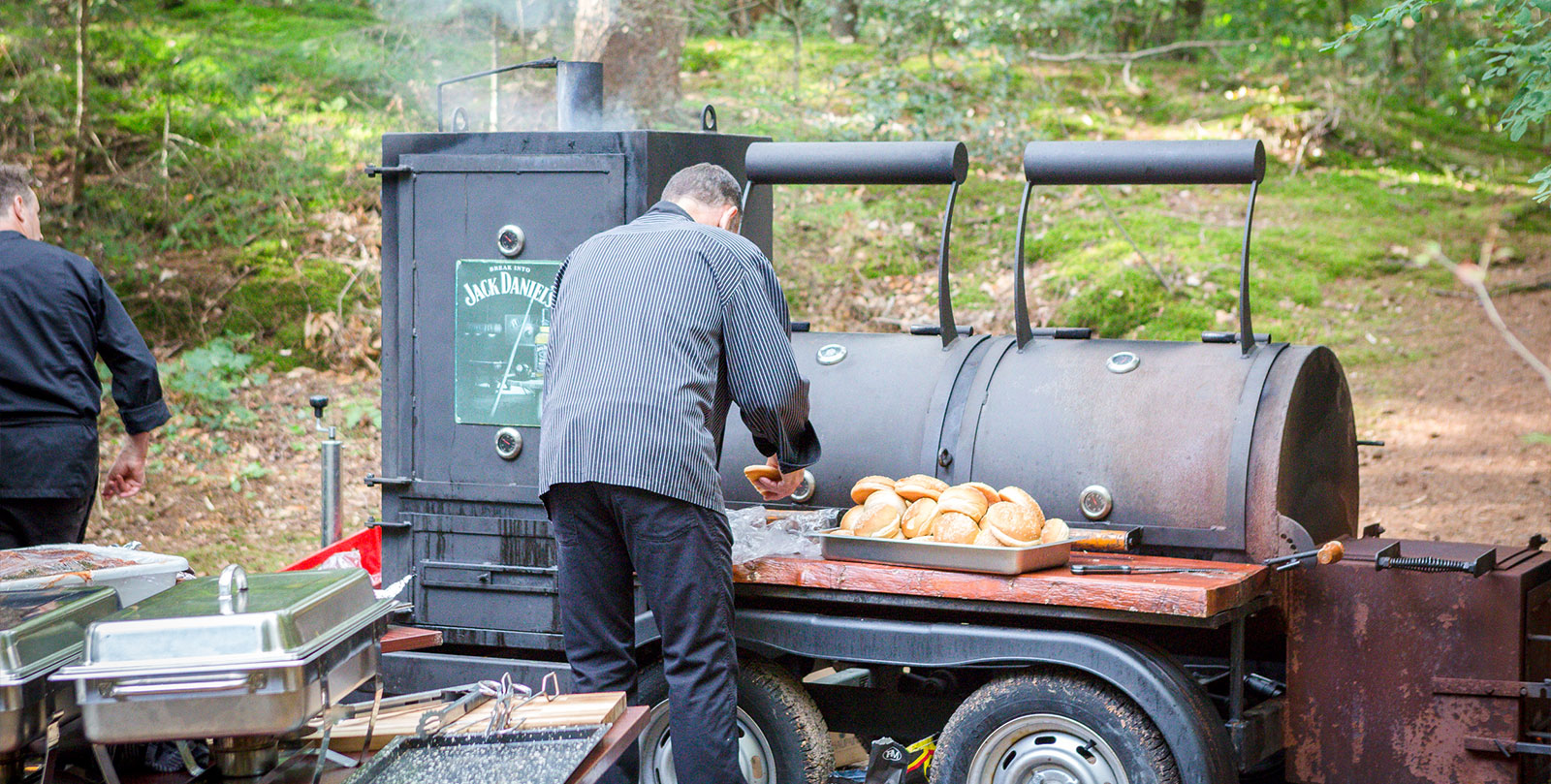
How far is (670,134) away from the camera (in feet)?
13.6

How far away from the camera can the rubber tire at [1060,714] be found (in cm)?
333

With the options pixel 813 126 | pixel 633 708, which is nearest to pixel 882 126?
pixel 813 126

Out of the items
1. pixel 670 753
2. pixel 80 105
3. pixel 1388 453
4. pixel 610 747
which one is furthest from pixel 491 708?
pixel 80 105

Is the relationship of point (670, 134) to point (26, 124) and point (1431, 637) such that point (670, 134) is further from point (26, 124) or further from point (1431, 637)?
point (26, 124)

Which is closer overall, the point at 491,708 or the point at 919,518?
the point at 491,708

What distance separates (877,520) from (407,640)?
1.35 meters

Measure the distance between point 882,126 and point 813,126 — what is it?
57 cm

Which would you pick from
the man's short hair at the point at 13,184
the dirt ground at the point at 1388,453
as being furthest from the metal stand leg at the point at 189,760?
the dirt ground at the point at 1388,453

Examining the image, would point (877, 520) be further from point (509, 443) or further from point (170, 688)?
point (170, 688)

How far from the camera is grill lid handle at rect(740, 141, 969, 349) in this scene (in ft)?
14.2

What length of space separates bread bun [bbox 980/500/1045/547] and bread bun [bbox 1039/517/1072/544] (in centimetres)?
4

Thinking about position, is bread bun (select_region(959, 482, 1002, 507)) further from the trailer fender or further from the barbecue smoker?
the trailer fender

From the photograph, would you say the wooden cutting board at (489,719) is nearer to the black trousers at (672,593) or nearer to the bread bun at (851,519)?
the black trousers at (672,593)

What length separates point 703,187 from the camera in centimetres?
371
